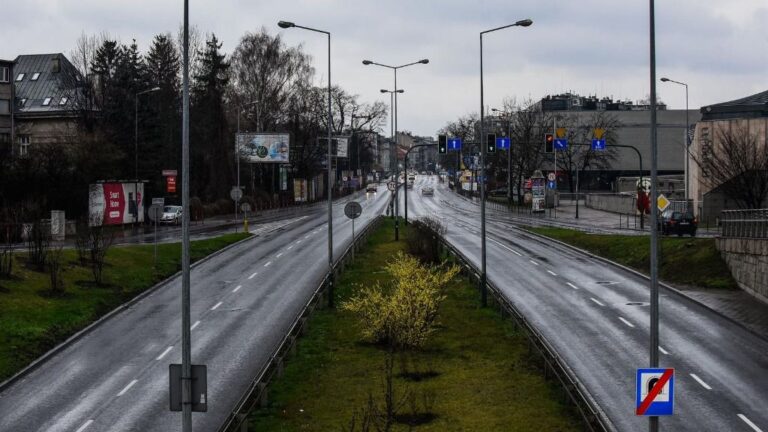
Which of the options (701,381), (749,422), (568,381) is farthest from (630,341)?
(749,422)

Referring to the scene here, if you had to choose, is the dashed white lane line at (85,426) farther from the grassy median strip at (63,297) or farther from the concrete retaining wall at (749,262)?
the concrete retaining wall at (749,262)

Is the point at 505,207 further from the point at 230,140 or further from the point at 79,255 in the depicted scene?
the point at 79,255

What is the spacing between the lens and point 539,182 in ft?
279

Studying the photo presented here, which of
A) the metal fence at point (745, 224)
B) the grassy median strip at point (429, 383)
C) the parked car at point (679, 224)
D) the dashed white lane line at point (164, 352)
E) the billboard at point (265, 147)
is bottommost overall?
the dashed white lane line at point (164, 352)

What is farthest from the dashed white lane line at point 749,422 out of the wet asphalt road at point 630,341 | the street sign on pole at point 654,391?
the street sign on pole at point 654,391

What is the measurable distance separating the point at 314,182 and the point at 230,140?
31.2 m

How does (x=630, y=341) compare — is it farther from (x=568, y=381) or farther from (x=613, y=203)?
(x=613, y=203)

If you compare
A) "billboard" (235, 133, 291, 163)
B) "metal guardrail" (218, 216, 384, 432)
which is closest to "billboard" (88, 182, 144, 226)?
"billboard" (235, 133, 291, 163)

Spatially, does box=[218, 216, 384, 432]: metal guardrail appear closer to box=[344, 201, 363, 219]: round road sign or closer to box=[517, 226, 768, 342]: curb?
box=[344, 201, 363, 219]: round road sign

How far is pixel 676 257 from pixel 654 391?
28.6 metres

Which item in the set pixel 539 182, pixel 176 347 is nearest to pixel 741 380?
pixel 176 347

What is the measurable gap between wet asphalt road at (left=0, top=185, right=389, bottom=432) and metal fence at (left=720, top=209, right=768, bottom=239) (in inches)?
657

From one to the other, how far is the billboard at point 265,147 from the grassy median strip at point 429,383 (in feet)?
196

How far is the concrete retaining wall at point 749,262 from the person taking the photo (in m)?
32.3
